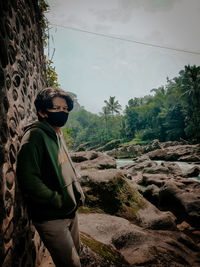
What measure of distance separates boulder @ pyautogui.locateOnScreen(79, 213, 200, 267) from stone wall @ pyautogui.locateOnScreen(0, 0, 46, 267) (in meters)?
1.07

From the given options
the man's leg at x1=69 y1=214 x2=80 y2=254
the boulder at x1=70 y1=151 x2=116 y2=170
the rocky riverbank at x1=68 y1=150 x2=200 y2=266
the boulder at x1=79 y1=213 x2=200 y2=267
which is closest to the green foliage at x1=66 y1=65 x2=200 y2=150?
the boulder at x1=70 y1=151 x2=116 y2=170

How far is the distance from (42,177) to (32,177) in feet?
0.61

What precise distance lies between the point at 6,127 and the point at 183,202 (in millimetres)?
5725

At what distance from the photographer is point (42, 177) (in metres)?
1.45

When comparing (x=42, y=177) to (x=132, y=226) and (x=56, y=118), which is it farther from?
(x=132, y=226)

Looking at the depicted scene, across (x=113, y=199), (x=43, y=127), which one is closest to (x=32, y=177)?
(x=43, y=127)

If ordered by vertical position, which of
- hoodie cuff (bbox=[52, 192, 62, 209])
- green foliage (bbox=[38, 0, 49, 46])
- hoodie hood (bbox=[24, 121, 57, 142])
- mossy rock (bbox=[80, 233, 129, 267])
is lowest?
mossy rock (bbox=[80, 233, 129, 267])

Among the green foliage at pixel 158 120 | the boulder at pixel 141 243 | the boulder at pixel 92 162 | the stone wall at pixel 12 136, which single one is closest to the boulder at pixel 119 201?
the boulder at pixel 141 243

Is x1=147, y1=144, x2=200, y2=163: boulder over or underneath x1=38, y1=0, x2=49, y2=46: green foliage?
underneath

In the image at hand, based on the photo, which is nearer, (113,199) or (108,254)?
(108,254)

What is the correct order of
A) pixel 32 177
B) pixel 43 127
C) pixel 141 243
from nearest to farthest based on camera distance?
pixel 32 177, pixel 43 127, pixel 141 243

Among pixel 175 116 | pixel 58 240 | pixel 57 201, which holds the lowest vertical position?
pixel 58 240

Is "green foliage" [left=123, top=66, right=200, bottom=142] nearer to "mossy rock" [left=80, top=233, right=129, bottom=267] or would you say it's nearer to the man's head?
"mossy rock" [left=80, top=233, right=129, bottom=267]

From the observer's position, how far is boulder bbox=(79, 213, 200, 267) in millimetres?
2535
